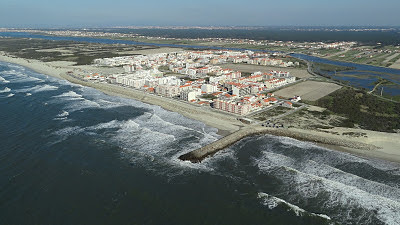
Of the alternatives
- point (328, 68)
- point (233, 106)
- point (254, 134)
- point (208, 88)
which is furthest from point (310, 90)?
point (328, 68)

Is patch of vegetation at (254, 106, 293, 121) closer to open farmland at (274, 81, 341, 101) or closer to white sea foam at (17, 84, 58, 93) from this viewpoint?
open farmland at (274, 81, 341, 101)

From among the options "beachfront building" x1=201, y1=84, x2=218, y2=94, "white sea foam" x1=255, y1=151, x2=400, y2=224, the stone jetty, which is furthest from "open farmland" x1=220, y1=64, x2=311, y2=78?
"white sea foam" x1=255, y1=151, x2=400, y2=224

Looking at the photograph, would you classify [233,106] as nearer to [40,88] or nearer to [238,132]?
[238,132]

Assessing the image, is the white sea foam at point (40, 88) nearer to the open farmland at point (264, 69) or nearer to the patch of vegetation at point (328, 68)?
the open farmland at point (264, 69)

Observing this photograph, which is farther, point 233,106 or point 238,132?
point 233,106

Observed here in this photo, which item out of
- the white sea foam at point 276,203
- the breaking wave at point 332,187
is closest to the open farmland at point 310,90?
the breaking wave at point 332,187

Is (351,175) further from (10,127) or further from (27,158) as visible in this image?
(10,127)
